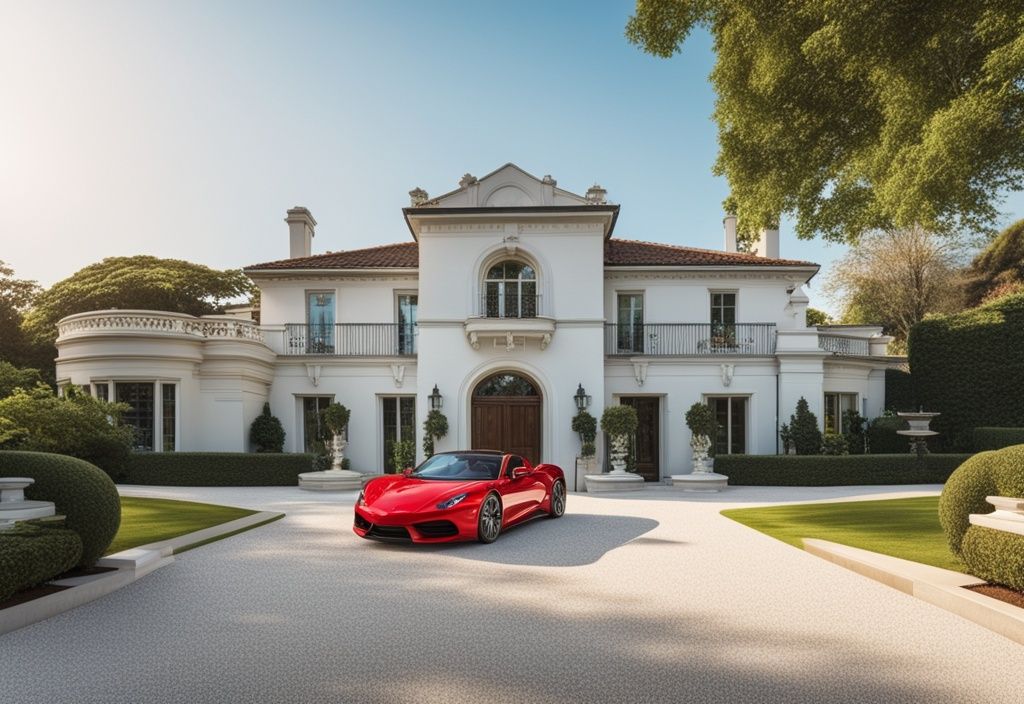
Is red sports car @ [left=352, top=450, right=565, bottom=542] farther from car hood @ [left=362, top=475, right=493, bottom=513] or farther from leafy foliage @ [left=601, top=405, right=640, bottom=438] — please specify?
leafy foliage @ [left=601, top=405, right=640, bottom=438]

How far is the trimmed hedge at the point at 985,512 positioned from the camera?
5.50 m

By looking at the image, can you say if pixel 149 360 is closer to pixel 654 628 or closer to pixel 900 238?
pixel 654 628

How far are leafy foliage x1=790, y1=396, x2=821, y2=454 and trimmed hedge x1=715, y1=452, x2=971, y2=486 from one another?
113cm

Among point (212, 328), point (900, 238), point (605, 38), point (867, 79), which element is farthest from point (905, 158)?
point (900, 238)

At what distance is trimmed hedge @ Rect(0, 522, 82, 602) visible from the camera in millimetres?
5180

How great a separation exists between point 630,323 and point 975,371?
11276 millimetres

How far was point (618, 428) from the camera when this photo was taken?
60.8 ft

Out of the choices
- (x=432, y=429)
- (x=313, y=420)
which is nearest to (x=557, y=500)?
(x=432, y=429)

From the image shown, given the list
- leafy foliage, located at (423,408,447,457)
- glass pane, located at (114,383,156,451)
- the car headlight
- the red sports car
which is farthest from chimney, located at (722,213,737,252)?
glass pane, located at (114,383,156,451)

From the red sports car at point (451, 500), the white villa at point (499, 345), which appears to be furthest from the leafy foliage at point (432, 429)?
the red sports car at point (451, 500)

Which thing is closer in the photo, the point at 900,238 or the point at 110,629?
the point at 110,629

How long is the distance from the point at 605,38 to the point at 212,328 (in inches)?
565

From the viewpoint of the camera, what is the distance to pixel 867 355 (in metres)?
23.0

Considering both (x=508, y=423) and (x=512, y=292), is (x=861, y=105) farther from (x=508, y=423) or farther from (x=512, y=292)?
(x=508, y=423)
